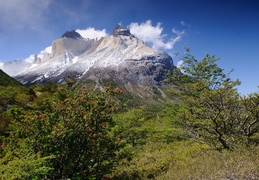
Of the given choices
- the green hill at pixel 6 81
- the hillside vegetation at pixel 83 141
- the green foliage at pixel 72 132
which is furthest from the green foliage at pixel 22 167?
the green hill at pixel 6 81

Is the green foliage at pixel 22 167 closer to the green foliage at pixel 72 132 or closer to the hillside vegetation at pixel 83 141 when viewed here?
the hillside vegetation at pixel 83 141

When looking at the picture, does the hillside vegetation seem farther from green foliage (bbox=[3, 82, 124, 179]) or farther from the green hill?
the green hill

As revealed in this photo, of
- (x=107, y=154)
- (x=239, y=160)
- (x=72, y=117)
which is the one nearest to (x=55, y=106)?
(x=72, y=117)

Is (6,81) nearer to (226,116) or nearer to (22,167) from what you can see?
(22,167)

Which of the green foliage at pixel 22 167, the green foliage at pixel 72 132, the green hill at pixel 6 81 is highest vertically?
the green hill at pixel 6 81

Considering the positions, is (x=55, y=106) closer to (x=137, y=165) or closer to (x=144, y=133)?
(x=137, y=165)

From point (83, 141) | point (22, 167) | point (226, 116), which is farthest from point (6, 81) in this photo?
point (226, 116)

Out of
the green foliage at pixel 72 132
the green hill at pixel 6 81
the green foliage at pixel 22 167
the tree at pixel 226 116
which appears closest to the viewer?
the green foliage at pixel 22 167

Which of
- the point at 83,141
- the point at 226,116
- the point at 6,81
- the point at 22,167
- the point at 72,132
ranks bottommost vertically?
the point at 22,167

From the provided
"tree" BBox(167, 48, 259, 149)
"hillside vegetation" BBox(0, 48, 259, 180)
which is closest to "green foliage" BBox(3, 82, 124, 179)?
"hillside vegetation" BBox(0, 48, 259, 180)

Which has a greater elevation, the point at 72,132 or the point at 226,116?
the point at 226,116

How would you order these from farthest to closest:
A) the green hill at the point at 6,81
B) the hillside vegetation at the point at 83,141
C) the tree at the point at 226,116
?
the green hill at the point at 6,81, the tree at the point at 226,116, the hillside vegetation at the point at 83,141

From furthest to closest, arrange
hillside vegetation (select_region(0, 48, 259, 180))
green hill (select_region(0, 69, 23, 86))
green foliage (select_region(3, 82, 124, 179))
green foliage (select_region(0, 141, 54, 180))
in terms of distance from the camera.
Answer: green hill (select_region(0, 69, 23, 86)) < green foliage (select_region(3, 82, 124, 179)) < hillside vegetation (select_region(0, 48, 259, 180)) < green foliage (select_region(0, 141, 54, 180))

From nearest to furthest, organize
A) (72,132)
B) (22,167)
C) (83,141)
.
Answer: (22,167), (72,132), (83,141)
